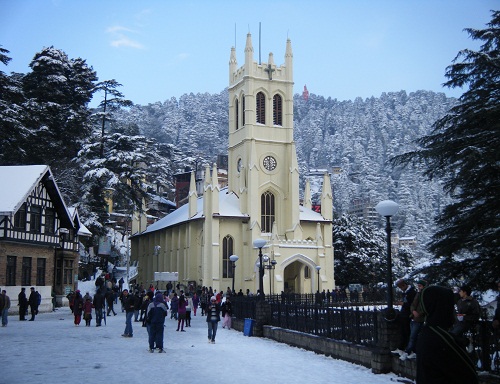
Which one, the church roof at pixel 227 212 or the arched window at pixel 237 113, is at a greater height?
the arched window at pixel 237 113

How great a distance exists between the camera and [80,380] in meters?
11.5

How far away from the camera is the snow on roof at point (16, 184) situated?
101ft

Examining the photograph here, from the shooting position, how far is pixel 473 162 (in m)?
17.9

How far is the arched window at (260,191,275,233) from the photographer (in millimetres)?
59450

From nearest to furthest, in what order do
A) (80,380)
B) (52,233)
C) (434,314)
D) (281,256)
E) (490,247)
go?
(434,314)
(80,380)
(490,247)
(52,233)
(281,256)

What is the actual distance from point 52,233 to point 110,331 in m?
15.4

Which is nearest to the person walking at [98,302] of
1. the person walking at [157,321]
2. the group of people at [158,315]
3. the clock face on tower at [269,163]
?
the group of people at [158,315]

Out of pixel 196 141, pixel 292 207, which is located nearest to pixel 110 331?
pixel 292 207

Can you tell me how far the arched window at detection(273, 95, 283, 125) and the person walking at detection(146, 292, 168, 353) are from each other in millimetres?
48306

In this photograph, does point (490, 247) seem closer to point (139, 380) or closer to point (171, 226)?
point (139, 380)

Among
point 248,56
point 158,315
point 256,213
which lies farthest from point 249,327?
point 248,56

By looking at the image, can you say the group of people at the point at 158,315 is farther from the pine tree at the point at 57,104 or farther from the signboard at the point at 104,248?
the signboard at the point at 104,248

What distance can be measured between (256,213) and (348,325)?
140ft

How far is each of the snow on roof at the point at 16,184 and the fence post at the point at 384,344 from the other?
23.0 meters
